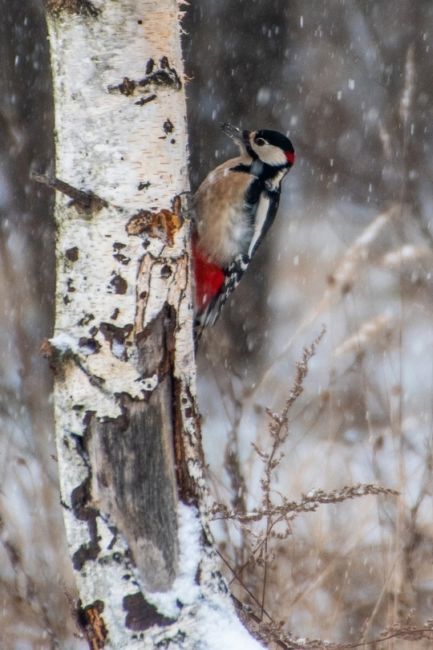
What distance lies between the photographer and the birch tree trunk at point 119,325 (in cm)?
187

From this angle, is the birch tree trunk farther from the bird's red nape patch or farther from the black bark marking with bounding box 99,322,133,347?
the bird's red nape patch

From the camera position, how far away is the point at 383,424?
187 inches

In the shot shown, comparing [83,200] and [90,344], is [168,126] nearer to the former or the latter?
[83,200]

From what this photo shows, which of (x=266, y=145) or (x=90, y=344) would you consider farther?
(x=266, y=145)

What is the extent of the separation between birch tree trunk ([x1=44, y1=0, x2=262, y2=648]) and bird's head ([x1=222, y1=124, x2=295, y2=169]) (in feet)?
3.54

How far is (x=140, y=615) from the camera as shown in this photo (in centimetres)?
187

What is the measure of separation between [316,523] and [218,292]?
0.96 meters

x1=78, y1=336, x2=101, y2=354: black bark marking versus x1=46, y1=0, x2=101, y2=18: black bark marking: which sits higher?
x1=46, y1=0, x2=101, y2=18: black bark marking

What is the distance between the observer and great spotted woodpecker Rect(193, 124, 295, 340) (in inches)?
111

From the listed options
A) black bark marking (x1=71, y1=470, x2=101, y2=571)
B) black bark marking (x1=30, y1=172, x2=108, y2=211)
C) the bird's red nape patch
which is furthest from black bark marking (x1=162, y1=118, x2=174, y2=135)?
the bird's red nape patch

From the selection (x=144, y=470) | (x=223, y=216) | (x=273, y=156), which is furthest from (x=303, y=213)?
(x=144, y=470)

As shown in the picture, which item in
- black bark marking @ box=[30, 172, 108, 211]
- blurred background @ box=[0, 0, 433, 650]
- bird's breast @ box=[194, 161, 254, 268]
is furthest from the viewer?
blurred background @ box=[0, 0, 433, 650]

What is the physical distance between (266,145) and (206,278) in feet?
1.39

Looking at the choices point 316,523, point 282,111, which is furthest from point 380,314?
point 316,523
